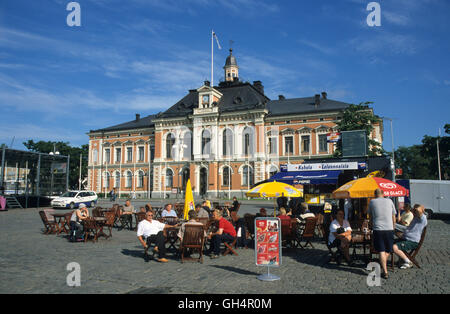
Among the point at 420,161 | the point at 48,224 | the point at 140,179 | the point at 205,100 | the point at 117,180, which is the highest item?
the point at 205,100

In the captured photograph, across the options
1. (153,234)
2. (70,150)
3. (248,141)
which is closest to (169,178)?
(248,141)

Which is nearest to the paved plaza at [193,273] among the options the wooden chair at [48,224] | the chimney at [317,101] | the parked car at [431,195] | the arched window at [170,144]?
the wooden chair at [48,224]

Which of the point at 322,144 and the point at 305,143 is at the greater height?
the point at 305,143

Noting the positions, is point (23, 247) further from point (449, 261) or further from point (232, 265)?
point (449, 261)

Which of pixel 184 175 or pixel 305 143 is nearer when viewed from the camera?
pixel 305 143

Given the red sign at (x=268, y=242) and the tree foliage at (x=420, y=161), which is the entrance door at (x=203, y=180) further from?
the red sign at (x=268, y=242)

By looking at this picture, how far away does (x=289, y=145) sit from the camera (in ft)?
154

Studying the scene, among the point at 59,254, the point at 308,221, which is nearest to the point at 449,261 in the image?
the point at 308,221

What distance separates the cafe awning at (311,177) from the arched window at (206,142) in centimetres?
3584

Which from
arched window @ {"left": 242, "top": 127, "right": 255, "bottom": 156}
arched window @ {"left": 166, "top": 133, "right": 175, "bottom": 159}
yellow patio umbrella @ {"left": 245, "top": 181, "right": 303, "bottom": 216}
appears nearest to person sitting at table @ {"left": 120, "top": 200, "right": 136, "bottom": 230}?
yellow patio umbrella @ {"left": 245, "top": 181, "right": 303, "bottom": 216}

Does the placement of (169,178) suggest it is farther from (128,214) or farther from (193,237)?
(193,237)

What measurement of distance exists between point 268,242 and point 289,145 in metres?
41.1
